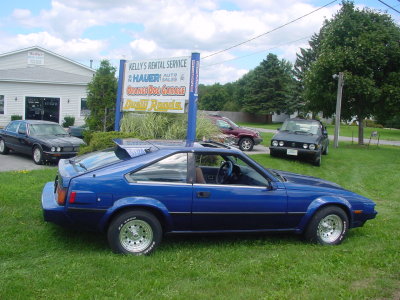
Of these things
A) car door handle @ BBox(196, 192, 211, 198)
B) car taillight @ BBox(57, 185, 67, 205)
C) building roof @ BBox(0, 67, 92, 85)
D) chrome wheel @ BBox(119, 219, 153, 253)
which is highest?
building roof @ BBox(0, 67, 92, 85)

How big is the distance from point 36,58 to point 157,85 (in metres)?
19.7

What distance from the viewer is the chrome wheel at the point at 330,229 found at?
5.53 m

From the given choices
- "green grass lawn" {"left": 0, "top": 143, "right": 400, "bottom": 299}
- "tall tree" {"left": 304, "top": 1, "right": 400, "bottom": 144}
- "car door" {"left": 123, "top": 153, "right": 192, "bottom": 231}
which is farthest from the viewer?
"tall tree" {"left": 304, "top": 1, "right": 400, "bottom": 144}

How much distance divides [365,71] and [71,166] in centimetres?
1816

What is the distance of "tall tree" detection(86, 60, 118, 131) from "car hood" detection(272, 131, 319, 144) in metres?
5.60

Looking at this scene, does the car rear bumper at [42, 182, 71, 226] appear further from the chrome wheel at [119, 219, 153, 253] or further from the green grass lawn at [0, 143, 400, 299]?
the chrome wheel at [119, 219, 153, 253]

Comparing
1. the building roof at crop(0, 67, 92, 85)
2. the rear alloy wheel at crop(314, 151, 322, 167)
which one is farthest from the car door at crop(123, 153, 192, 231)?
the building roof at crop(0, 67, 92, 85)

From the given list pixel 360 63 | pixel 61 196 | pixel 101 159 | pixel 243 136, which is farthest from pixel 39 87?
pixel 61 196

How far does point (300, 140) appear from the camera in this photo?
1337 cm

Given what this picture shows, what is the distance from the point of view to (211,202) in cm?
500

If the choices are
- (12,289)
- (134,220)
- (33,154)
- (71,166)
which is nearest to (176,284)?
(134,220)

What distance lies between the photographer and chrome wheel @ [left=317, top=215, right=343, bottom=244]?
5.53 meters

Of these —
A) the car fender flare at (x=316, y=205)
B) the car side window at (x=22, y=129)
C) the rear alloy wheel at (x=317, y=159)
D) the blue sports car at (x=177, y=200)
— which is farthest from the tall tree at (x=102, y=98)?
the car fender flare at (x=316, y=205)

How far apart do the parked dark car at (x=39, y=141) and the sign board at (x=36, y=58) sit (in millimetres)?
15715
